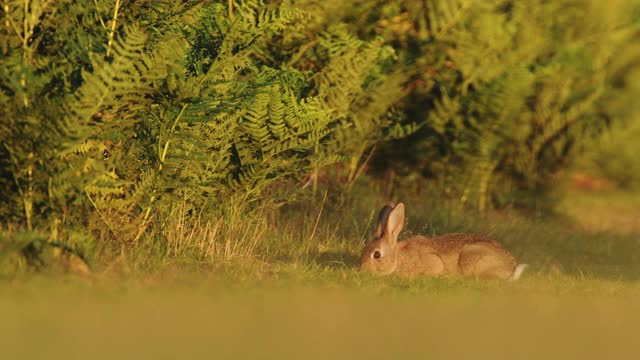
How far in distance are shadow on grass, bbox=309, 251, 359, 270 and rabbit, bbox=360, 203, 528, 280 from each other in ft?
0.94

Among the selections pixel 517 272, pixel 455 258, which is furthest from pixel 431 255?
pixel 517 272

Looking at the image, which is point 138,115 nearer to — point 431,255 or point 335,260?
point 335,260

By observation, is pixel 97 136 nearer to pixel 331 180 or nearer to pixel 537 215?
pixel 331 180

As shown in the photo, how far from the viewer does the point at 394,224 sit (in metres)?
10.9

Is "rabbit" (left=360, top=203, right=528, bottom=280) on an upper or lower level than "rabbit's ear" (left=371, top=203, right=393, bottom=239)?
lower

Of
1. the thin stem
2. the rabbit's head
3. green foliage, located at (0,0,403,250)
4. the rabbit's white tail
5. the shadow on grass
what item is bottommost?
the shadow on grass

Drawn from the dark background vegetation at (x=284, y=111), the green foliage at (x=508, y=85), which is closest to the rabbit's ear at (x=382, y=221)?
the dark background vegetation at (x=284, y=111)

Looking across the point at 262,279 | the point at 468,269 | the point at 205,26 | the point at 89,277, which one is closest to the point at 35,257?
the point at 89,277

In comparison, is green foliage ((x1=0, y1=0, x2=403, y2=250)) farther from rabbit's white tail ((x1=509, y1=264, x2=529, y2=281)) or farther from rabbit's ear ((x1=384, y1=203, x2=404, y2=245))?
rabbit's white tail ((x1=509, y1=264, x2=529, y2=281))

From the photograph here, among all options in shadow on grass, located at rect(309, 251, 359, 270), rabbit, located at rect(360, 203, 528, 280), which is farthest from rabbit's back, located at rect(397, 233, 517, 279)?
shadow on grass, located at rect(309, 251, 359, 270)

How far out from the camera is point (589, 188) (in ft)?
61.6

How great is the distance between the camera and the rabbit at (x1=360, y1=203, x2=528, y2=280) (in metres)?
10.6

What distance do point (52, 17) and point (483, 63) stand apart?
7.12 metres

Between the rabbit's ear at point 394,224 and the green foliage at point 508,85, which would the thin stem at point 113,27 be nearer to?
the rabbit's ear at point 394,224
